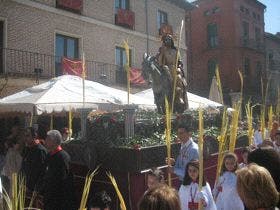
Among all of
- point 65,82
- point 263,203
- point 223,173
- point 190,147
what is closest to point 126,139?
point 190,147

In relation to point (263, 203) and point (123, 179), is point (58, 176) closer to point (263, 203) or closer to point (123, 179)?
point (123, 179)

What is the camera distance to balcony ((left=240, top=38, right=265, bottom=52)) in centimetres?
3144

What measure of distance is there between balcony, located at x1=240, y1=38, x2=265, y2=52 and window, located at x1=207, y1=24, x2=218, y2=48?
6.81ft

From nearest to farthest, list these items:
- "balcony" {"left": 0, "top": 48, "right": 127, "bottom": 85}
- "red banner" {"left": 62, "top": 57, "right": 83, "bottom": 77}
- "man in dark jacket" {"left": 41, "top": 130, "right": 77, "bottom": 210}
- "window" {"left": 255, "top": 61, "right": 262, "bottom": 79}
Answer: "man in dark jacket" {"left": 41, "top": 130, "right": 77, "bottom": 210} < "balcony" {"left": 0, "top": 48, "right": 127, "bottom": 85} < "red banner" {"left": 62, "top": 57, "right": 83, "bottom": 77} < "window" {"left": 255, "top": 61, "right": 262, "bottom": 79}

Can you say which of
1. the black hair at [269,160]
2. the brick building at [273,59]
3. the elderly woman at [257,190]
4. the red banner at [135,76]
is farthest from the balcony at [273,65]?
the elderly woman at [257,190]

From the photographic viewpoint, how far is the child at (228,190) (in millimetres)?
4706

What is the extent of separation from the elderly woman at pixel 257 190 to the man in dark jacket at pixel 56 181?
9.77 feet

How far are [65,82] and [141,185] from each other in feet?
14.0

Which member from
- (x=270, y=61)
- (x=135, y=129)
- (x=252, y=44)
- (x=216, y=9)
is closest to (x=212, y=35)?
(x=216, y=9)

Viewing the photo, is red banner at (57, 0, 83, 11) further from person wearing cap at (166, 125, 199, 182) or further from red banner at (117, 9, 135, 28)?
person wearing cap at (166, 125, 199, 182)

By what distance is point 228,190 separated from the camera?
4770 millimetres

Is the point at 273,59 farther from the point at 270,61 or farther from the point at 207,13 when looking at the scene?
the point at 207,13

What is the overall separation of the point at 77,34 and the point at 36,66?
2959 mm

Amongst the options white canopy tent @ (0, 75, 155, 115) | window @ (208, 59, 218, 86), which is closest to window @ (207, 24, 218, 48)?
window @ (208, 59, 218, 86)
